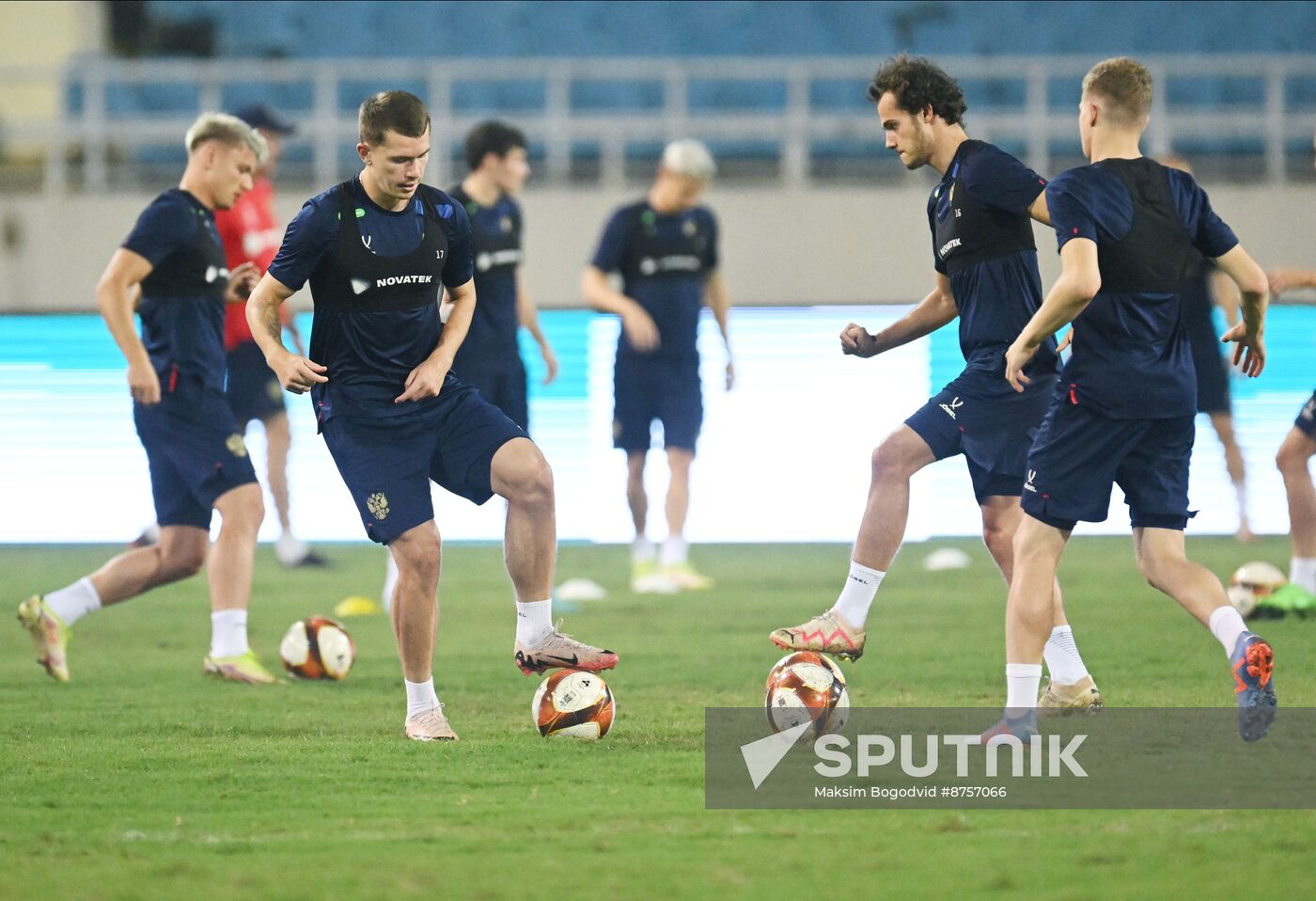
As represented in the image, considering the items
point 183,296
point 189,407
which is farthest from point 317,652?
point 183,296

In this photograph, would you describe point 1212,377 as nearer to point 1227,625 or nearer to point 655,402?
point 655,402

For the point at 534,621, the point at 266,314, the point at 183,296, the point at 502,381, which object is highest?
the point at 266,314

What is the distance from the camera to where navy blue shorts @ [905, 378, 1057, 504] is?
5430 mm

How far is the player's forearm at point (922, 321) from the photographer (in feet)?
18.8

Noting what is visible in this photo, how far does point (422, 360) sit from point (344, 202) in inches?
21.1

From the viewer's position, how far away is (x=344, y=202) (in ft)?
16.9

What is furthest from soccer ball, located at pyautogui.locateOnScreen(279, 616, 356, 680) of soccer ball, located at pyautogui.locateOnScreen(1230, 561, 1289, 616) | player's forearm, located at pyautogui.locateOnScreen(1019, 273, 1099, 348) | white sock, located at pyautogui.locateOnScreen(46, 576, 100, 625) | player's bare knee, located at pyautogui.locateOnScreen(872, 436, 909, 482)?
soccer ball, located at pyautogui.locateOnScreen(1230, 561, 1289, 616)

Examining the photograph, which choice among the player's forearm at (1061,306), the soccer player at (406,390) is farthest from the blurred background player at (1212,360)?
the soccer player at (406,390)

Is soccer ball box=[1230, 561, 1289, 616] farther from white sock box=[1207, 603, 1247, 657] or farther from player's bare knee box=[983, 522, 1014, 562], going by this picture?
white sock box=[1207, 603, 1247, 657]

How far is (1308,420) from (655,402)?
3.76m

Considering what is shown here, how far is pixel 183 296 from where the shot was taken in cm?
677

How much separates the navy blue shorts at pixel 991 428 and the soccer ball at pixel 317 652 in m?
2.57

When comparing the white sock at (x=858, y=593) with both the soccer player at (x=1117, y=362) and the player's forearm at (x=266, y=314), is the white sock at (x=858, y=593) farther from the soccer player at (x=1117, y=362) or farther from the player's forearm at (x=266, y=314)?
the player's forearm at (x=266, y=314)

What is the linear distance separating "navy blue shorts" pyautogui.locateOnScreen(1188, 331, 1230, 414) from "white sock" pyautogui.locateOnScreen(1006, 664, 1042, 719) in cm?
734
